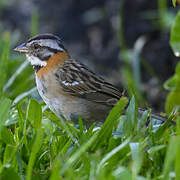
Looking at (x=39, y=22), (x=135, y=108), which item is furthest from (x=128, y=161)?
(x=39, y=22)

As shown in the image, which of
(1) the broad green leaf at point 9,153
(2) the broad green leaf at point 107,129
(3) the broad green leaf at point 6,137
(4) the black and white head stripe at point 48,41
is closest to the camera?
(1) the broad green leaf at point 9,153

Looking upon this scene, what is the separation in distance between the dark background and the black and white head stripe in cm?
167

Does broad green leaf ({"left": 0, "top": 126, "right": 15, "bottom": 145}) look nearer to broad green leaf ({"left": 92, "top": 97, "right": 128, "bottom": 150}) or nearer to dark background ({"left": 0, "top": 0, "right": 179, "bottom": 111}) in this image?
broad green leaf ({"left": 92, "top": 97, "right": 128, "bottom": 150})

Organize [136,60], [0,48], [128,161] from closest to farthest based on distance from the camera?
[128,161] → [0,48] → [136,60]

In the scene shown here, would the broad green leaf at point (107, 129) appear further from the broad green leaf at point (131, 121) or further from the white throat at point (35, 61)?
the white throat at point (35, 61)

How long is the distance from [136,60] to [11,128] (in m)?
2.83

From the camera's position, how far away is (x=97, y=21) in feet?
29.0

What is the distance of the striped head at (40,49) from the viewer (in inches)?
215

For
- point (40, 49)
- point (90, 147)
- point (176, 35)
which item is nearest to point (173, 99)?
point (176, 35)

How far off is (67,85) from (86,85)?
196mm

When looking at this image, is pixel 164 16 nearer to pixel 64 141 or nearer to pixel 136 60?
pixel 136 60

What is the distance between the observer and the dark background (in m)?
7.33

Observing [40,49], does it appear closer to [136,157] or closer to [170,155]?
[136,157]

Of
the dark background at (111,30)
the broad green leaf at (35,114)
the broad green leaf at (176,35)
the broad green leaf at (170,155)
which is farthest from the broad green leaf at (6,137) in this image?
the dark background at (111,30)
